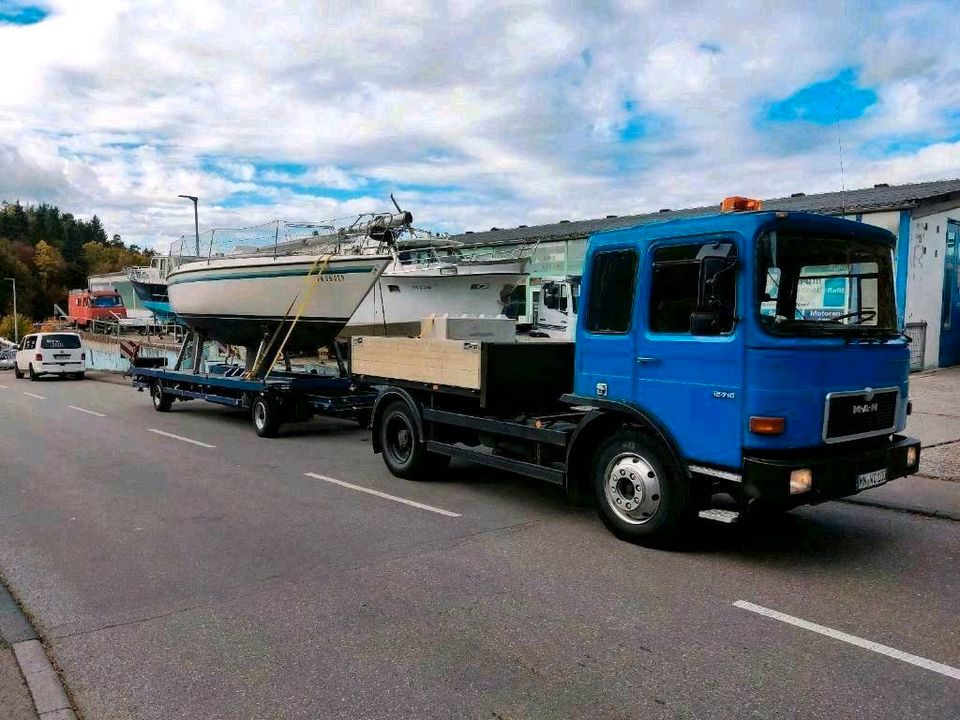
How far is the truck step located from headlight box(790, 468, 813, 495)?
0.43 metres

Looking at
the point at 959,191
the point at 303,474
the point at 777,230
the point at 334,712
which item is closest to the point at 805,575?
the point at 777,230

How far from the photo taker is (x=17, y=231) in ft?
433

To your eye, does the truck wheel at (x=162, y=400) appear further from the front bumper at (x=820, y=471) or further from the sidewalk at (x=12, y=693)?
the front bumper at (x=820, y=471)

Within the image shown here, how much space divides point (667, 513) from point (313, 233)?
992cm

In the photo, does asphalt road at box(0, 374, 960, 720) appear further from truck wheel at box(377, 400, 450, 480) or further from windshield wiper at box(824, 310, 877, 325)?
windshield wiper at box(824, 310, 877, 325)

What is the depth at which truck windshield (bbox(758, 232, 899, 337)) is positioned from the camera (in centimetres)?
511

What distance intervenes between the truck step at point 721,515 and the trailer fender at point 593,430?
0.60 m

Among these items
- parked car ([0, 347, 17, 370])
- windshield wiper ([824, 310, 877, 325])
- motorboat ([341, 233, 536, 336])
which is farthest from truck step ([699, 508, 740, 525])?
parked car ([0, 347, 17, 370])

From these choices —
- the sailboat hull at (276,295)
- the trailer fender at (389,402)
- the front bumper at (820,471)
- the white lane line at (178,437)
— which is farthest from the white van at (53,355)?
the front bumper at (820,471)

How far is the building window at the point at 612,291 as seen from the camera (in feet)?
19.6

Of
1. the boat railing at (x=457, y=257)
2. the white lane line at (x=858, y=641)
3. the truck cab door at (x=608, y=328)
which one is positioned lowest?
the white lane line at (x=858, y=641)

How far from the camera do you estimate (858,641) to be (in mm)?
4102

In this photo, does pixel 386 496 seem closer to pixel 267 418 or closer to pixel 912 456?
pixel 912 456

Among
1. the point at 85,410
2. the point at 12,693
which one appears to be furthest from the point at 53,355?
the point at 12,693
